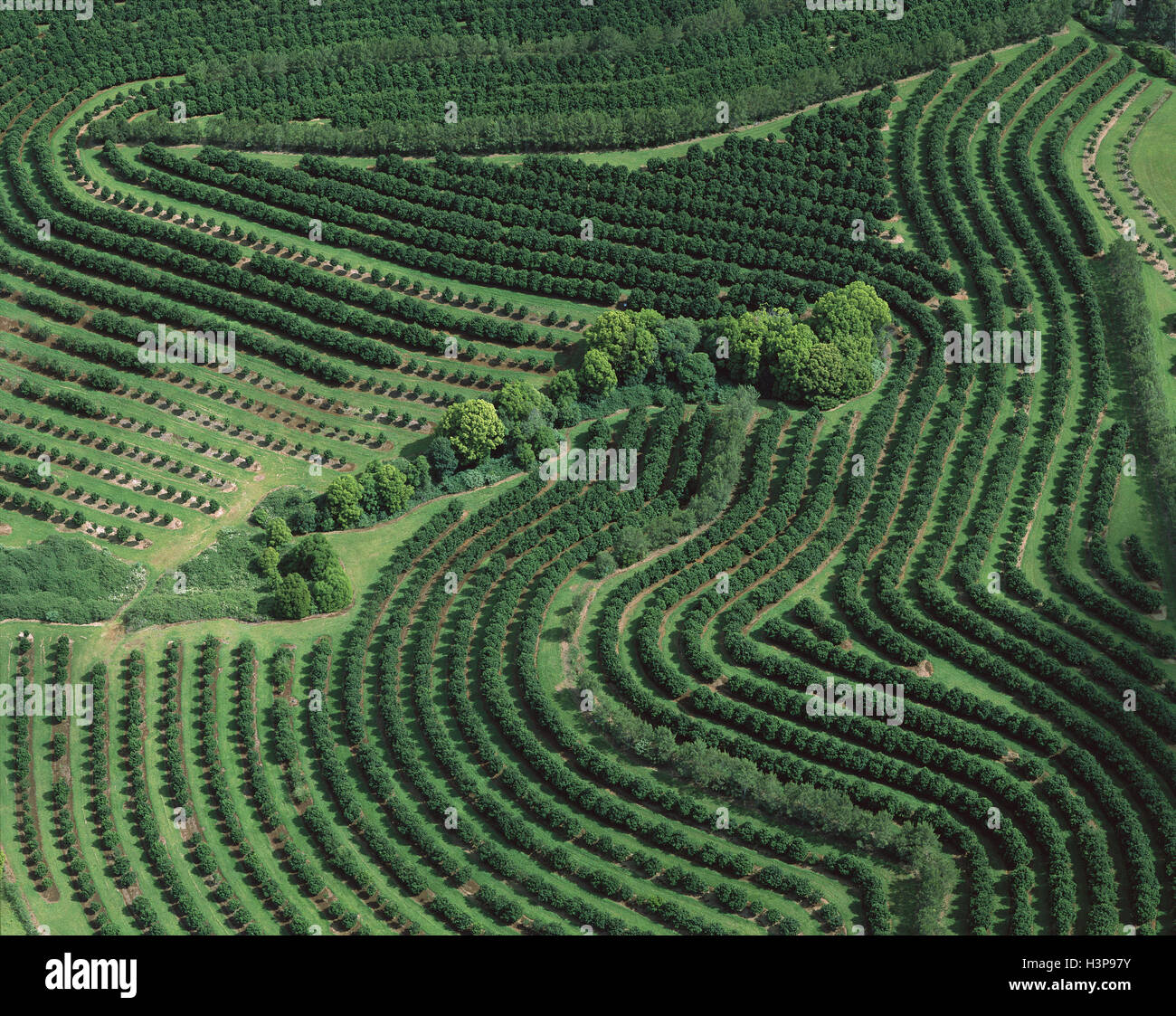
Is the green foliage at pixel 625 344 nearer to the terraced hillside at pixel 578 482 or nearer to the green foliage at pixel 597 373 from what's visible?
the green foliage at pixel 597 373

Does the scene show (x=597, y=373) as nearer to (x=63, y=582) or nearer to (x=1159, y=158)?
(x=63, y=582)

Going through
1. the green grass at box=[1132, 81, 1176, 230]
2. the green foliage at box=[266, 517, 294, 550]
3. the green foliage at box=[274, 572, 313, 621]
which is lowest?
the green foliage at box=[274, 572, 313, 621]

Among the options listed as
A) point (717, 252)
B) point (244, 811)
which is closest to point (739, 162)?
point (717, 252)

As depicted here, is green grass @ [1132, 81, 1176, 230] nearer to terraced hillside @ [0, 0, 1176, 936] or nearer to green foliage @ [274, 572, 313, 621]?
terraced hillside @ [0, 0, 1176, 936]

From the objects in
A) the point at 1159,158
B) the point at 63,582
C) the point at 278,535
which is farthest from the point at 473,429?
the point at 1159,158

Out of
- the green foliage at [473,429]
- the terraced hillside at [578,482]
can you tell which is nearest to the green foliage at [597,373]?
the terraced hillside at [578,482]

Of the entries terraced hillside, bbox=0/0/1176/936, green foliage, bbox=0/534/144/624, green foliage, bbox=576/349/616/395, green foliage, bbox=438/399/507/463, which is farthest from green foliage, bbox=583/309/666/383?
green foliage, bbox=0/534/144/624

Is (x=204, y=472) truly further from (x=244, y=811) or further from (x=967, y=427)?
(x=967, y=427)

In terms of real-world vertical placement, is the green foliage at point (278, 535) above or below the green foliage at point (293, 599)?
above
